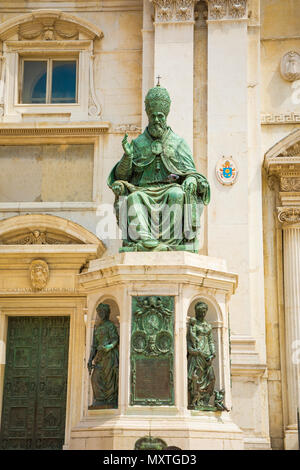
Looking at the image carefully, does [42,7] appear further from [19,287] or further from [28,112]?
[19,287]

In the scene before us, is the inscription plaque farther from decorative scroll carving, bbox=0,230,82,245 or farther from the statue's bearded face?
decorative scroll carving, bbox=0,230,82,245

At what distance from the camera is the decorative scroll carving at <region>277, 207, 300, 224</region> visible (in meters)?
14.0

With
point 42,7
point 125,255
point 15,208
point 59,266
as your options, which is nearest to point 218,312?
point 125,255

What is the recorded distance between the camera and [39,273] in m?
13.9

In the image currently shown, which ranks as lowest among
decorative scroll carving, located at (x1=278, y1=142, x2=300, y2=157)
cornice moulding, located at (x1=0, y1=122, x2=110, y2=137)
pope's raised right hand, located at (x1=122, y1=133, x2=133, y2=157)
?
pope's raised right hand, located at (x1=122, y1=133, x2=133, y2=157)

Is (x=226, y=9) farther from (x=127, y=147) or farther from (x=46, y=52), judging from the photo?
(x=127, y=147)

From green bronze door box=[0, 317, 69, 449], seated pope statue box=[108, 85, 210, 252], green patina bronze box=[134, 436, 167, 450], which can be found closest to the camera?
green patina bronze box=[134, 436, 167, 450]

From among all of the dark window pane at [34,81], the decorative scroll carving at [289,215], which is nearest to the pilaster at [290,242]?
the decorative scroll carving at [289,215]

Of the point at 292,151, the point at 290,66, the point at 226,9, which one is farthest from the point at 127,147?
the point at 290,66

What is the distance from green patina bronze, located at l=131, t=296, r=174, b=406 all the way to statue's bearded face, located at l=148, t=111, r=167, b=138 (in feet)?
7.81

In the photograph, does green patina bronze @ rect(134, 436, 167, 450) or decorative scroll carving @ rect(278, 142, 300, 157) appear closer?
green patina bronze @ rect(134, 436, 167, 450)

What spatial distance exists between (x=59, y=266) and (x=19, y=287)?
79 centimetres

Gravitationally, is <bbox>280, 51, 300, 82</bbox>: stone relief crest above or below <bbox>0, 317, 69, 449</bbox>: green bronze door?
above

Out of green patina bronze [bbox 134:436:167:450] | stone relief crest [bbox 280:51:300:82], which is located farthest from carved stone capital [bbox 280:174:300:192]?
green patina bronze [bbox 134:436:167:450]
